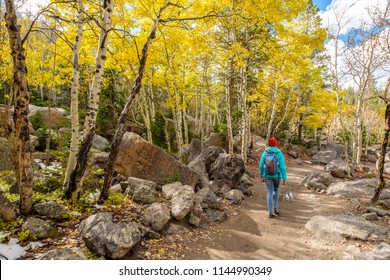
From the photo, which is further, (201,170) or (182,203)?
(201,170)

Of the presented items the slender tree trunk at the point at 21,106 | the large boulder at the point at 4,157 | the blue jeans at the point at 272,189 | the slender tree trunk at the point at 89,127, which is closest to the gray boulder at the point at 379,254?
the blue jeans at the point at 272,189

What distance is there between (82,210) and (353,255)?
5.57m

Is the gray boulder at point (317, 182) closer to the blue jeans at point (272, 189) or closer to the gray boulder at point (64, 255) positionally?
the blue jeans at point (272, 189)

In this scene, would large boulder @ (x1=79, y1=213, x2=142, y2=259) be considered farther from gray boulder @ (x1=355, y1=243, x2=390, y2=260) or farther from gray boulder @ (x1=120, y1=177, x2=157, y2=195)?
gray boulder @ (x1=355, y1=243, x2=390, y2=260)

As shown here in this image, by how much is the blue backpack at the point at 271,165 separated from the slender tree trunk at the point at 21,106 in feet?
17.4

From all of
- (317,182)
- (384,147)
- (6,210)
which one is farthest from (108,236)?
(317,182)

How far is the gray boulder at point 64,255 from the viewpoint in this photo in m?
3.35

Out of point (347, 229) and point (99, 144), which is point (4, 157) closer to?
point (99, 144)

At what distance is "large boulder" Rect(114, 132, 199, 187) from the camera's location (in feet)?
24.3

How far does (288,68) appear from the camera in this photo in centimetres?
1122

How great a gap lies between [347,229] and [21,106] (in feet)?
23.0

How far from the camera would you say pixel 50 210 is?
182 inches
